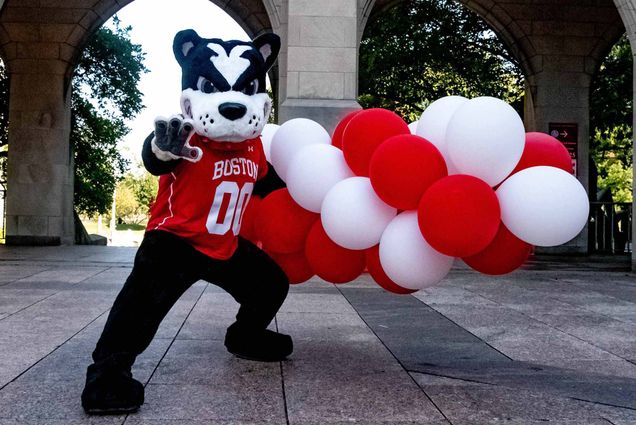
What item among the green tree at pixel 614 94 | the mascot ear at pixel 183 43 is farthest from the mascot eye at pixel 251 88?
the green tree at pixel 614 94

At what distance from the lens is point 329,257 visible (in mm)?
4148

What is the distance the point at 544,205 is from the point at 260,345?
204 centimetres

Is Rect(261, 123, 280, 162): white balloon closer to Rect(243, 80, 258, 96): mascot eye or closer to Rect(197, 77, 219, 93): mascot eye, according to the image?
Rect(243, 80, 258, 96): mascot eye

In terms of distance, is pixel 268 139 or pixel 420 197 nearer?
pixel 420 197

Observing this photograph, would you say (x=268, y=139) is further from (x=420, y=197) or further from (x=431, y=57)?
(x=431, y=57)

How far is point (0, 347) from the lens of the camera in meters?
4.77

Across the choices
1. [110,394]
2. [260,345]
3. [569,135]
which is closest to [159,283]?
[110,394]

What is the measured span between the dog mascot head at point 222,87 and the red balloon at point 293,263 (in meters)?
0.94

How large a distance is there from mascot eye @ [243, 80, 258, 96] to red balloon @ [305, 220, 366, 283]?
2.86 feet

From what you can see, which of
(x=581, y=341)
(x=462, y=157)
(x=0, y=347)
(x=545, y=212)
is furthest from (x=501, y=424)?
(x=0, y=347)

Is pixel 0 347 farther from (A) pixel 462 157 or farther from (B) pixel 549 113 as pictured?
(B) pixel 549 113

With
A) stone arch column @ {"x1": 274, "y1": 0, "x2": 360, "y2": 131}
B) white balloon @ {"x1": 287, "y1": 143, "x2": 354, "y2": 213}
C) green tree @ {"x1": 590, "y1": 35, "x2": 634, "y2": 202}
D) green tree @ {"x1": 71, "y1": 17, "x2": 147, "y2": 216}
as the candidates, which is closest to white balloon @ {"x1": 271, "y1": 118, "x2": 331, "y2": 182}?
white balloon @ {"x1": 287, "y1": 143, "x2": 354, "y2": 213}

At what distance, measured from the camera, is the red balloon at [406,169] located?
11.7 feet

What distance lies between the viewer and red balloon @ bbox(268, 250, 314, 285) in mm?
4520
